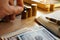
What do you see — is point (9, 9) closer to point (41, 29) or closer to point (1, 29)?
point (1, 29)

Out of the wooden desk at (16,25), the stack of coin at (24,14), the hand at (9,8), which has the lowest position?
the wooden desk at (16,25)

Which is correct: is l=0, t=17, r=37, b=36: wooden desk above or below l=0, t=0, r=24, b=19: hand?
below

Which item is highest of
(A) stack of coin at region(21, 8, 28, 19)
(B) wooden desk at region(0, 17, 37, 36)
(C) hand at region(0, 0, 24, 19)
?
(C) hand at region(0, 0, 24, 19)

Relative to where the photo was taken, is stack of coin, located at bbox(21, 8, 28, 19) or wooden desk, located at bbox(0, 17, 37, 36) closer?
wooden desk, located at bbox(0, 17, 37, 36)

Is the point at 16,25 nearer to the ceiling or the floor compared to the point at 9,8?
nearer to the floor

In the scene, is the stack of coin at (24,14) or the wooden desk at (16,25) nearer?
the wooden desk at (16,25)

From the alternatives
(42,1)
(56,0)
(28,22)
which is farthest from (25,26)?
(56,0)

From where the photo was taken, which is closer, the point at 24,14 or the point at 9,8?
the point at 9,8

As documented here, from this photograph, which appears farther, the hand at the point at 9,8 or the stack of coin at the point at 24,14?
the stack of coin at the point at 24,14

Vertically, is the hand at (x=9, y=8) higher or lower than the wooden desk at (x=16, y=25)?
higher

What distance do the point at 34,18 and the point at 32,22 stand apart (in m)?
0.08

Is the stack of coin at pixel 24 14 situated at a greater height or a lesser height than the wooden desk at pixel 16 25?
greater

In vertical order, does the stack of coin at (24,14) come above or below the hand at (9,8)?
below

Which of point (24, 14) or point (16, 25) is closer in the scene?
point (16, 25)
